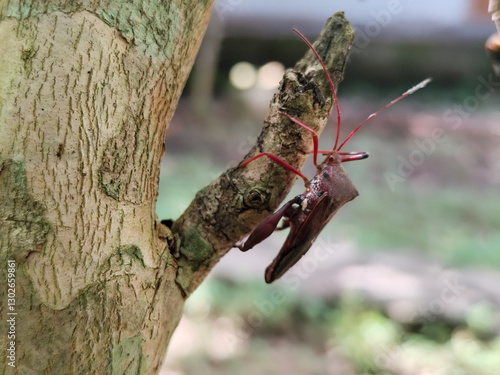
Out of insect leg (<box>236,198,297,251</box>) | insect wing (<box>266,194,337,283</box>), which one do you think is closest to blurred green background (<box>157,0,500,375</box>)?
insect wing (<box>266,194,337,283</box>)

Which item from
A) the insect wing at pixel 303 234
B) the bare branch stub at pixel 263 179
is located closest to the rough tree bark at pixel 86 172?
the bare branch stub at pixel 263 179

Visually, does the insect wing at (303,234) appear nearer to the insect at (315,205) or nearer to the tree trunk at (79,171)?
the insect at (315,205)

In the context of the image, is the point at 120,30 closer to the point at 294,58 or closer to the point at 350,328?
the point at 350,328

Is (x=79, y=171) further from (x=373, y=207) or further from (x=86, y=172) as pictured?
(x=373, y=207)

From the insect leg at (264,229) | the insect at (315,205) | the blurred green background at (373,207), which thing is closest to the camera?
the insect leg at (264,229)

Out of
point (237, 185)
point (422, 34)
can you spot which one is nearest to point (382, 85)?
point (422, 34)

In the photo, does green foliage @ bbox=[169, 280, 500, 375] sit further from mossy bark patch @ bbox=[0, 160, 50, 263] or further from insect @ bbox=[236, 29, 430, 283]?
mossy bark patch @ bbox=[0, 160, 50, 263]
